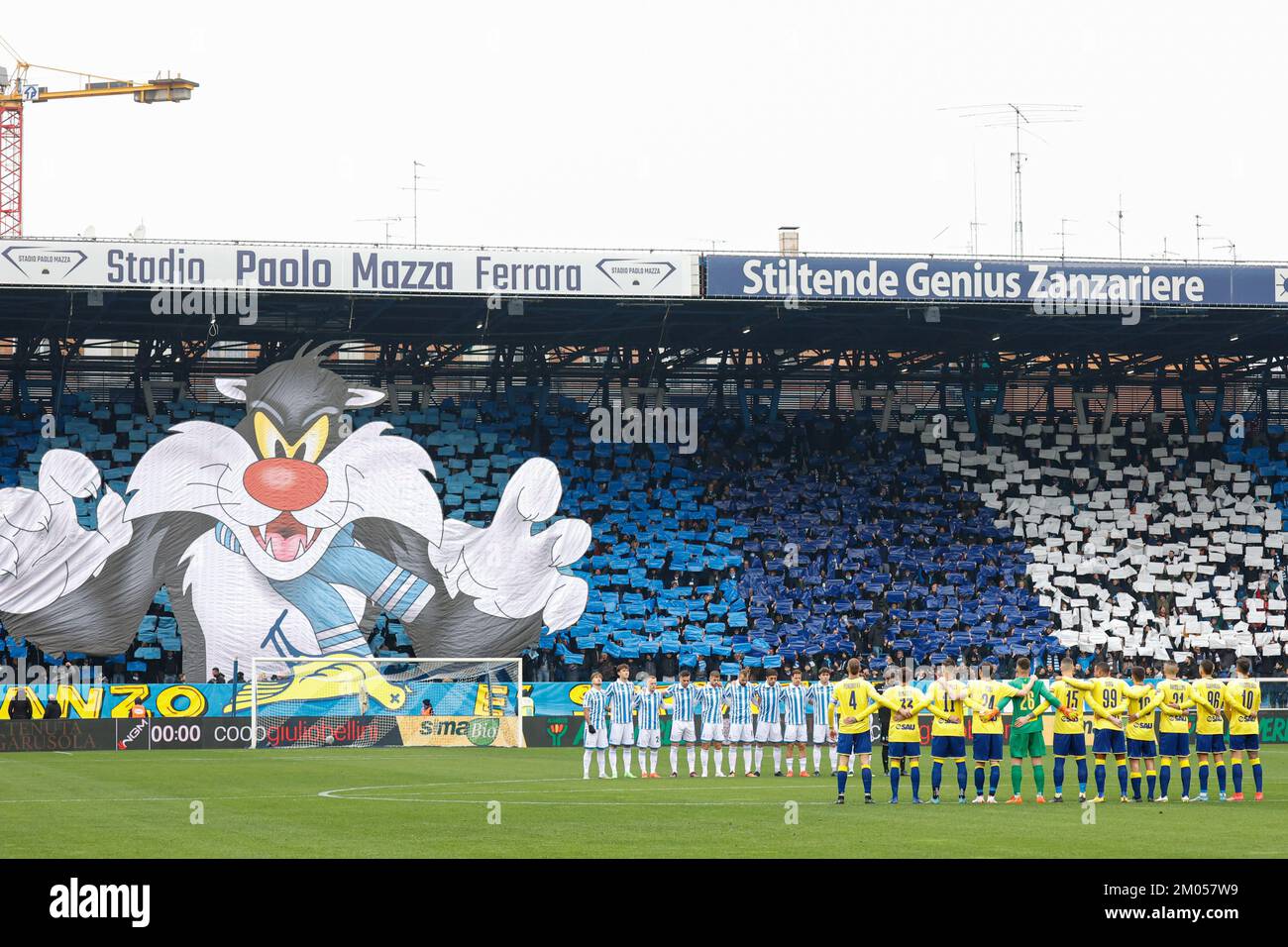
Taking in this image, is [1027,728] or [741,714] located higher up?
[1027,728]

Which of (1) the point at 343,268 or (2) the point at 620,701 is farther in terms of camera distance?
(1) the point at 343,268

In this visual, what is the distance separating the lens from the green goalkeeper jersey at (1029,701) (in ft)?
81.8

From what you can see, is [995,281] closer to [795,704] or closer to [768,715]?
[768,715]

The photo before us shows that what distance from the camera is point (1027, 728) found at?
84.1ft

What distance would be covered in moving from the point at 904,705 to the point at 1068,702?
2.38m

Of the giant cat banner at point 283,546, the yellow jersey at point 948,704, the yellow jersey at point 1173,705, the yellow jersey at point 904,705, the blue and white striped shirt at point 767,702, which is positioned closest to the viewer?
the yellow jersey at point 904,705

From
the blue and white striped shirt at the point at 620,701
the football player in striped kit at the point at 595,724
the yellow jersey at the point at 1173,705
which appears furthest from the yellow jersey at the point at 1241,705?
the blue and white striped shirt at the point at 620,701

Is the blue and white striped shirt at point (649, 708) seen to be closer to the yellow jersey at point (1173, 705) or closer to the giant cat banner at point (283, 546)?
the yellow jersey at point (1173, 705)

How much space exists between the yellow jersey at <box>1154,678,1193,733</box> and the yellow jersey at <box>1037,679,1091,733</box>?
1.20m

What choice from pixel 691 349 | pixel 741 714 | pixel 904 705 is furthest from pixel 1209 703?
pixel 691 349

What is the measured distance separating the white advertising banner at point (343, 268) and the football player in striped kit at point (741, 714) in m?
13.8
